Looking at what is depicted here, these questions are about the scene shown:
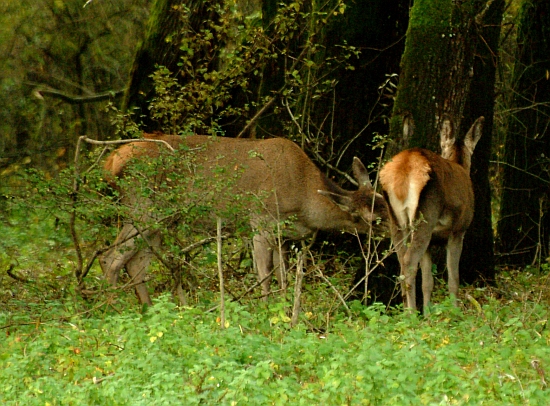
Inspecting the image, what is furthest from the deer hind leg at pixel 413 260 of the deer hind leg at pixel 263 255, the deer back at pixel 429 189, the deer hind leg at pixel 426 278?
the deer hind leg at pixel 263 255

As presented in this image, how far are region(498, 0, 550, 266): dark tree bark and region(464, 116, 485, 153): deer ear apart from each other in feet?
9.36

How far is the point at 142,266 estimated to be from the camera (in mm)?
11617

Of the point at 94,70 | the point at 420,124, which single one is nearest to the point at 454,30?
the point at 420,124

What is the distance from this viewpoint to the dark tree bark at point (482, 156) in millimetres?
12789

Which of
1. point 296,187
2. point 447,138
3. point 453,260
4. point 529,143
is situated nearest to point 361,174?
point 296,187

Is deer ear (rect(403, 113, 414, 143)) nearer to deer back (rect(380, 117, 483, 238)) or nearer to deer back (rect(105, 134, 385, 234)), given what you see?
deer back (rect(380, 117, 483, 238))

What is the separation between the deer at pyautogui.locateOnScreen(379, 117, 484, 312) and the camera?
34.0ft

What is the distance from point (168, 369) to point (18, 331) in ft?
7.91

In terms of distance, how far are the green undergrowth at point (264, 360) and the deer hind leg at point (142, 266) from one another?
1037mm

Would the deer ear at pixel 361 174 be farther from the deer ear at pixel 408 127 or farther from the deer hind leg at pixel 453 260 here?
the deer hind leg at pixel 453 260

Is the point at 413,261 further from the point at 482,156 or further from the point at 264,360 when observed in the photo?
the point at 264,360

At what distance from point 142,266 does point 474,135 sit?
3882mm

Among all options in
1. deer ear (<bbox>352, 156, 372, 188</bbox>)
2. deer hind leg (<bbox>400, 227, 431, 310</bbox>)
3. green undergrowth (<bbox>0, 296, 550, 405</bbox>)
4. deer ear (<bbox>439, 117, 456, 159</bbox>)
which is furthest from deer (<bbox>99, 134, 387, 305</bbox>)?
green undergrowth (<bbox>0, 296, 550, 405</bbox>)

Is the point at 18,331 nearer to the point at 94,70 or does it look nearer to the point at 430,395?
the point at 430,395
